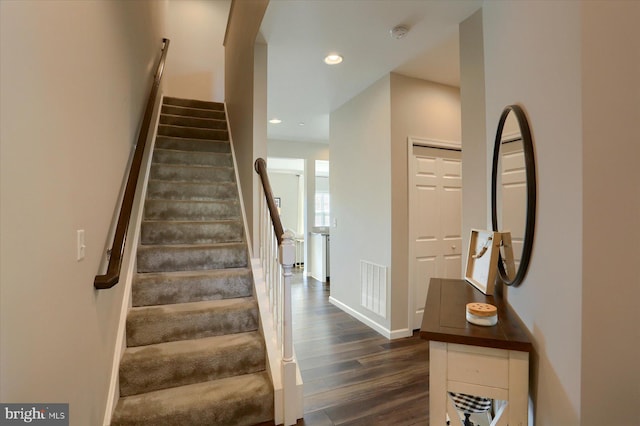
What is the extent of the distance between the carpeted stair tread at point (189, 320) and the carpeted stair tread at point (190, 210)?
0.91 metres

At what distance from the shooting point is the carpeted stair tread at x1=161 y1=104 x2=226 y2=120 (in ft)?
13.5

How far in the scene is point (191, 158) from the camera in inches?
133

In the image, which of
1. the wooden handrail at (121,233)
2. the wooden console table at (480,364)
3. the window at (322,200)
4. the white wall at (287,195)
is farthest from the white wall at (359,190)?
the white wall at (287,195)

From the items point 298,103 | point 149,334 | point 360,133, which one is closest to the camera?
point 149,334

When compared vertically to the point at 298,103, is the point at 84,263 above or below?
below

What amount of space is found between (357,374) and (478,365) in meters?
1.56

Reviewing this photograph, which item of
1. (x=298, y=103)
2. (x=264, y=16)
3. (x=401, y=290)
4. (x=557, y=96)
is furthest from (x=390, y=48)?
(x=401, y=290)

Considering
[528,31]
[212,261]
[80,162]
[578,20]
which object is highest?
[528,31]

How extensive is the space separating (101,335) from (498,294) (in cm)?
203

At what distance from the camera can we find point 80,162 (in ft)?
4.17

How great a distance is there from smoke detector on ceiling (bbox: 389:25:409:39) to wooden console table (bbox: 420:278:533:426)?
216 centimetres

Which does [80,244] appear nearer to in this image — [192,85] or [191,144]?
[191,144]

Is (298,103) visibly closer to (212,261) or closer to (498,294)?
(212,261)

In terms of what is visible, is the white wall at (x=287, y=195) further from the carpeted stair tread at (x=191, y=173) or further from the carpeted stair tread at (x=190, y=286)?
the carpeted stair tread at (x=190, y=286)
